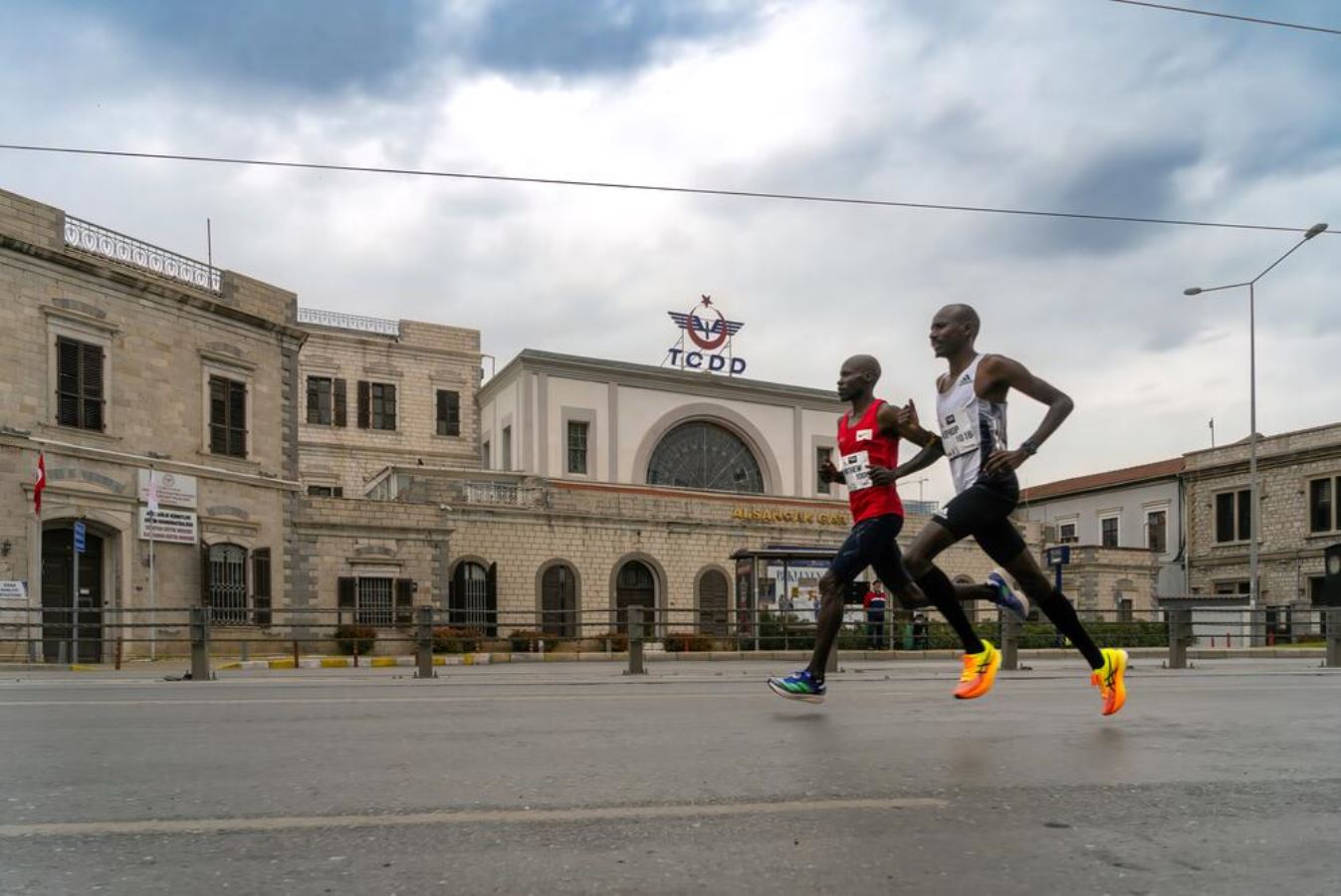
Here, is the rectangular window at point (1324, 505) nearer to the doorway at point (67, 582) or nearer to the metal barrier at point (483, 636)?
the metal barrier at point (483, 636)

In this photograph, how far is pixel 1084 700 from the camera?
7570mm

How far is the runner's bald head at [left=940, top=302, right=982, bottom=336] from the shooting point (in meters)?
6.43

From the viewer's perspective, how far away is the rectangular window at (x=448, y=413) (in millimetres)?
49156

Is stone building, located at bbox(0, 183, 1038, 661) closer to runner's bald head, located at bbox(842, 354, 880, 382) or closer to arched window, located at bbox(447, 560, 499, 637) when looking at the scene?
arched window, located at bbox(447, 560, 499, 637)

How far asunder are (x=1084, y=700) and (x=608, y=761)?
433cm

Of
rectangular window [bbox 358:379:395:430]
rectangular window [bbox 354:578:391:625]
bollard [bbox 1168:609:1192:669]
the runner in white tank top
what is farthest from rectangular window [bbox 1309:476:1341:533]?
the runner in white tank top

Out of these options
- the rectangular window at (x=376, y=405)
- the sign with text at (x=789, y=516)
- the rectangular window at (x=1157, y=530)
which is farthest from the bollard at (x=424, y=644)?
the rectangular window at (x=1157, y=530)

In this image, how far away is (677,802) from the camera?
344 centimetres

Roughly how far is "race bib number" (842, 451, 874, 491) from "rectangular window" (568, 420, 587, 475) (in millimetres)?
38186

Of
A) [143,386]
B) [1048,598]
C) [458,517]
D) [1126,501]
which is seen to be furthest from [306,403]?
[1048,598]

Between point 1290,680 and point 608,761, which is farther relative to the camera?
point 1290,680

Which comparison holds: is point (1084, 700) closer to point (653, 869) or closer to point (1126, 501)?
point (653, 869)

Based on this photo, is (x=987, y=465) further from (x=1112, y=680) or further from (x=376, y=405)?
(x=376, y=405)

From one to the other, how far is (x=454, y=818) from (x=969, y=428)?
386 centimetres
